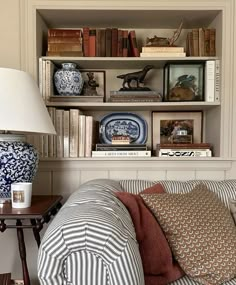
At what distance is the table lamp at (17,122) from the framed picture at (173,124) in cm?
88

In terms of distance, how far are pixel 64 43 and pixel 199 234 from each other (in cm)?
142

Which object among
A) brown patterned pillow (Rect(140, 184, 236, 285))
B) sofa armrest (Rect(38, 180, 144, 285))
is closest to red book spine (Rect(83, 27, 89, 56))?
brown patterned pillow (Rect(140, 184, 236, 285))

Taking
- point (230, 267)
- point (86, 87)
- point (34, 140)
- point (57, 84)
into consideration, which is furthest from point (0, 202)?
point (230, 267)

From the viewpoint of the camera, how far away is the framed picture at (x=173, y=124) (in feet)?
7.86

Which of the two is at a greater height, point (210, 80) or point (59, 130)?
point (210, 80)

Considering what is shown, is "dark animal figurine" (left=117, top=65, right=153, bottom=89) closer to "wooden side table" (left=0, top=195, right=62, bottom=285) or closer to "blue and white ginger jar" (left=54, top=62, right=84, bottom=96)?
"blue and white ginger jar" (left=54, top=62, right=84, bottom=96)

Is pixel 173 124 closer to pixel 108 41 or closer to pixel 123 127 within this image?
pixel 123 127

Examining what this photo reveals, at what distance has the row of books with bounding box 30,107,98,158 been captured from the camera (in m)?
2.15

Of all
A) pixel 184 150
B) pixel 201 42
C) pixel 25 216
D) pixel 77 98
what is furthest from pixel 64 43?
pixel 25 216

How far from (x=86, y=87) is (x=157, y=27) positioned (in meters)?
→ 0.65

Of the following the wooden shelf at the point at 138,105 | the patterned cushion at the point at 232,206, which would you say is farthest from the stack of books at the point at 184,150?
the patterned cushion at the point at 232,206

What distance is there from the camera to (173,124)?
240 cm

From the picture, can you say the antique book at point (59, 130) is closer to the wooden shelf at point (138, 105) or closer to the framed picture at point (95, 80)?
the wooden shelf at point (138, 105)

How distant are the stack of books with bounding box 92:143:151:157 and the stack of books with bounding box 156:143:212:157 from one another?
0.10 metres
